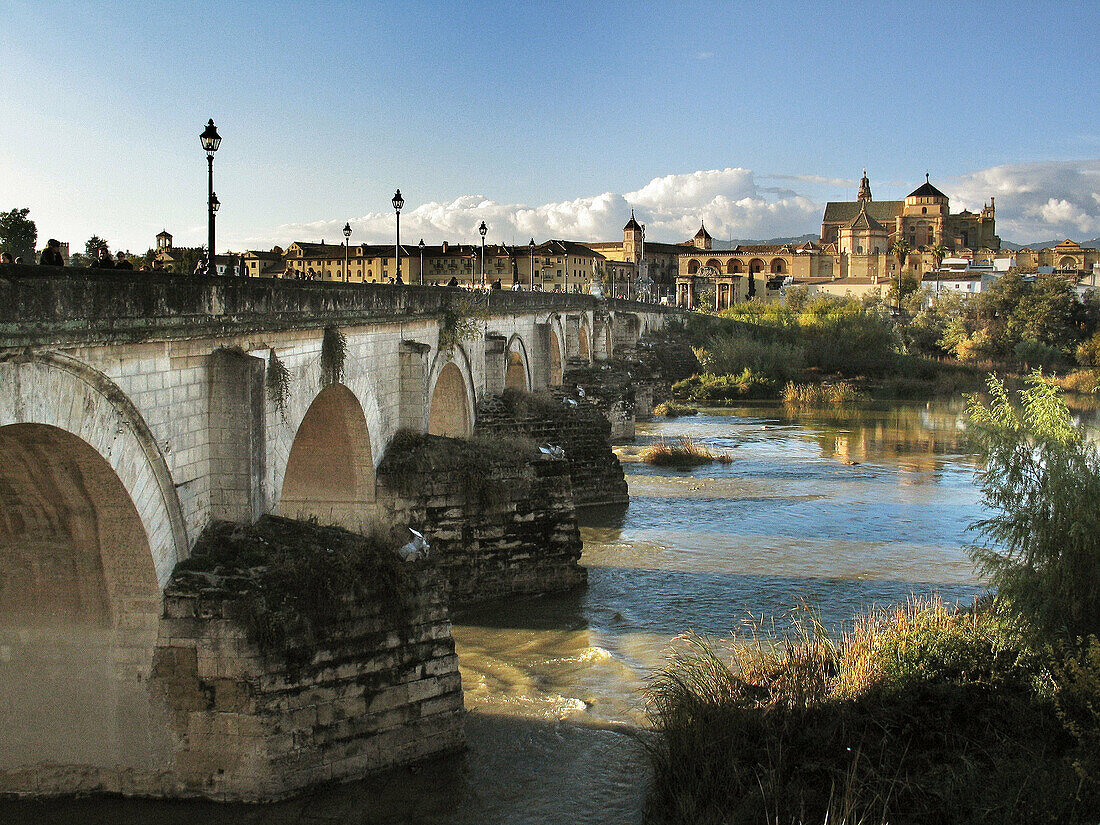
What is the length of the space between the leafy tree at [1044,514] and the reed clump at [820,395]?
116ft

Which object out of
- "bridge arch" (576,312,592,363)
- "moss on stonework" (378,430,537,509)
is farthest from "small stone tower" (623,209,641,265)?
"moss on stonework" (378,430,537,509)

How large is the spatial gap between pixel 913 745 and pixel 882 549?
34.7ft

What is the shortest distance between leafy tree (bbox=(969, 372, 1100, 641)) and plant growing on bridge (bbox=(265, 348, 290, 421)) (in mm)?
7992

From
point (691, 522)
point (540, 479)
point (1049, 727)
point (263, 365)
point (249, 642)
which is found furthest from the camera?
point (691, 522)

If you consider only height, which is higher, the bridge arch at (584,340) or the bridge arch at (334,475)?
the bridge arch at (584,340)

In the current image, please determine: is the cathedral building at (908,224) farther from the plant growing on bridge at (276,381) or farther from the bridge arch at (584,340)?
the plant growing on bridge at (276,381)

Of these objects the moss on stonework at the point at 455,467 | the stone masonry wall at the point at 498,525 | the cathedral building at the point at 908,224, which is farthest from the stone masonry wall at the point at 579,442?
the cathedral building at the point at 908,224

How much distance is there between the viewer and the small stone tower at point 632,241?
412 ft

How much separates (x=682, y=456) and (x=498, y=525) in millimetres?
14664

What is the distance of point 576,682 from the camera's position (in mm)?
12477

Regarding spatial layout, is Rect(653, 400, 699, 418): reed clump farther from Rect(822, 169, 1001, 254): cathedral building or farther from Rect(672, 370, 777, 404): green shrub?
Rect(822, 169, 1001, 254): cathedral building

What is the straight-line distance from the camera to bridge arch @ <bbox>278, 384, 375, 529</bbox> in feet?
49.3

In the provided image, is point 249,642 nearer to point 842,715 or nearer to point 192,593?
point 192,593

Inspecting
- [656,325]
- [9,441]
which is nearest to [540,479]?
[9,441]
